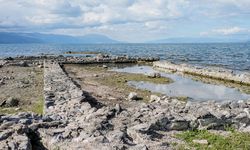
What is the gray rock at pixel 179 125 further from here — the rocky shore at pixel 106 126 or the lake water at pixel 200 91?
the lake water at pixel 200 91

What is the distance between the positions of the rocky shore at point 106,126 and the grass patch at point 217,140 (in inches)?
17.7

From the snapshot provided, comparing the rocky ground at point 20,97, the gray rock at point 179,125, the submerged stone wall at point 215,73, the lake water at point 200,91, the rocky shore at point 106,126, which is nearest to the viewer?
the rocky shore at point 106,126

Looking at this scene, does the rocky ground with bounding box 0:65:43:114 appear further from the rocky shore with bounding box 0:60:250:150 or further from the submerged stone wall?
the submerged stone wall

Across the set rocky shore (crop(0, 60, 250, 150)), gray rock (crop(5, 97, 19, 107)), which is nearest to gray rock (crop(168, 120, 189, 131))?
rocky shore (crop(0, 60, 250, 150))

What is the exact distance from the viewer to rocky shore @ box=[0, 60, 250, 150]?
11516mm

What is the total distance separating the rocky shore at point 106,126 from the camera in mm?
11516

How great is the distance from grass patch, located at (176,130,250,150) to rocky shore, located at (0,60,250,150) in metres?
0.45

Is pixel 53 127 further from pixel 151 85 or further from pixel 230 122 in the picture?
pixel 151 85

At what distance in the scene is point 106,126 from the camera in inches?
548

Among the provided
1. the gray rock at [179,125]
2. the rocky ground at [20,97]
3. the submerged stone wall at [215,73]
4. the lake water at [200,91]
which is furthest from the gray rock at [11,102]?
the submerged stone wall at [215,73]

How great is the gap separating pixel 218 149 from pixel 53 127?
18.2ft

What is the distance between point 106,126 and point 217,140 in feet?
12.8

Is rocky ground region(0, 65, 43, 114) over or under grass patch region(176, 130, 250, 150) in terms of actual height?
under

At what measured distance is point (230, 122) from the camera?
52.0 feet
